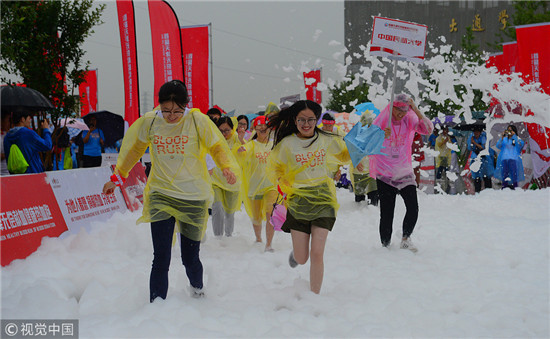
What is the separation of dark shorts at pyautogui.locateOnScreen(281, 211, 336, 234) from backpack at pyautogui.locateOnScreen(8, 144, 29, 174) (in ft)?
12.5

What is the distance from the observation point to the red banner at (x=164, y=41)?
1079 cm

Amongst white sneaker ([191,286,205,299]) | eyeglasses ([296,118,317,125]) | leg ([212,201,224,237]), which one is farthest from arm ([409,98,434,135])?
white sneaker ([191,286,205,299])

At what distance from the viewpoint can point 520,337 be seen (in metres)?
3.56

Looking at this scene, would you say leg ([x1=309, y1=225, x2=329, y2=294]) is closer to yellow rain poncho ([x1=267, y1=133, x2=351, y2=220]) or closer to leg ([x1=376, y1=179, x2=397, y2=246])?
yellow rain poncho ([x1=267, y1=133, x2=351, y2=220])

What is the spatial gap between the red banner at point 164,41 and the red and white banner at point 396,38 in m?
5.53

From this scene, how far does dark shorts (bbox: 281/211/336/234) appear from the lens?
4363mm

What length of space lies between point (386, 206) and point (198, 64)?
7869 mm

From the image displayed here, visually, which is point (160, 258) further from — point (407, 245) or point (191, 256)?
point (407, 245)

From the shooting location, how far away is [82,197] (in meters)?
7.12

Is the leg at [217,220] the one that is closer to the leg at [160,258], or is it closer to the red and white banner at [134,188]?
the red and white banner at [134,188]

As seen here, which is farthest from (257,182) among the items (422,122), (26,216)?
(26,216)

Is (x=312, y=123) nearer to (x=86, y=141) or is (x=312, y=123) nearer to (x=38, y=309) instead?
(x=38, y=309)

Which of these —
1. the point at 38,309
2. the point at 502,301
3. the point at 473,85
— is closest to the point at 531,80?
the point at 473,85

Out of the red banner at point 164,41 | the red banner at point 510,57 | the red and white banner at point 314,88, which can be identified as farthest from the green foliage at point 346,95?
the red banner at point 164,41
